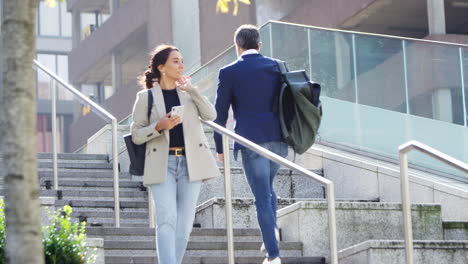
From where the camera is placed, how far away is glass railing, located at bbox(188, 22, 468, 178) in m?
12.5

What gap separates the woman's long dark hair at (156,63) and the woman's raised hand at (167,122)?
0.46 meters

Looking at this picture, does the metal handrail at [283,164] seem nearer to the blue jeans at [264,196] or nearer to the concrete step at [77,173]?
the blue jeans at [264,196]

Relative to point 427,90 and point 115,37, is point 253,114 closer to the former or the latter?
point 427,90

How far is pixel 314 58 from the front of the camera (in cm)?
1387

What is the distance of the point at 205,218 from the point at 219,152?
62.3 inches

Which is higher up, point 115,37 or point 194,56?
point 115,37

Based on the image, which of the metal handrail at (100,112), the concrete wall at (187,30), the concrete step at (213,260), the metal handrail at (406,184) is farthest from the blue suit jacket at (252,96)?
the concrete wall at (187,30)

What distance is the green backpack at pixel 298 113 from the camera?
9125 millimetres

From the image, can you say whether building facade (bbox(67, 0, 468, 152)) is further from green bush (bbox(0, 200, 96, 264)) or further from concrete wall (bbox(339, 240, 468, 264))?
green bush (bbox(0, 200, 96, 264))

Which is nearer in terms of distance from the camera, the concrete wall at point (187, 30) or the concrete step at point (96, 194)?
the concrete step at point (96, 194)

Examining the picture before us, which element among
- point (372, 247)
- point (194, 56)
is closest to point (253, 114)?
point (372, 247)

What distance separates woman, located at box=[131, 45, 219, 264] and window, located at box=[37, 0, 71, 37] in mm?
55783

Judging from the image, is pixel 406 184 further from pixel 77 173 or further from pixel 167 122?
pixel 77 173

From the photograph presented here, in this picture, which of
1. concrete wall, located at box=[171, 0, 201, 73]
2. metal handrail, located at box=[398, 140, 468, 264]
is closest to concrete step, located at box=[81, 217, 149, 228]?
metal handrail, located at box=[398, 140, 468, 264]
